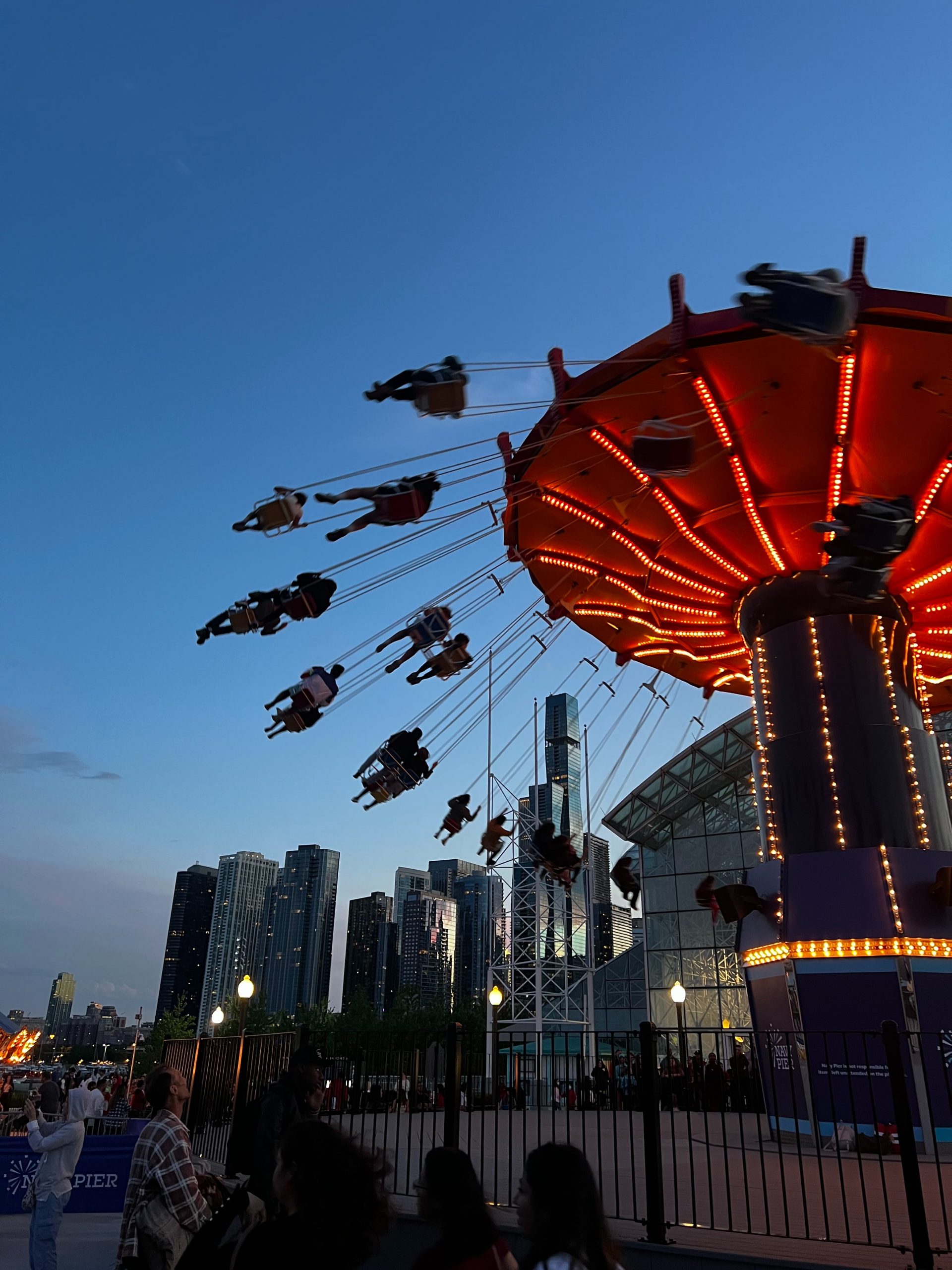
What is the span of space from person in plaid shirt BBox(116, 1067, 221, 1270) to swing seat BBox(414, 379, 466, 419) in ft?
30.4

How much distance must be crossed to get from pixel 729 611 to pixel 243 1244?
51.7 feet

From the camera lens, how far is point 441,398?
1239 centimetres

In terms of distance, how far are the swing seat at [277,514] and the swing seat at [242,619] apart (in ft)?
5.20

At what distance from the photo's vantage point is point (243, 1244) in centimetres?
304

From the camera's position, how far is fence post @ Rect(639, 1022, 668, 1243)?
23.0 feet

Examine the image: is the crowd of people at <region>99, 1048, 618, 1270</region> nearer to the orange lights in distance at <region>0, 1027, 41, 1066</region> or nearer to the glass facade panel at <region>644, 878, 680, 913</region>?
the orange lights in distance at <region>0, 1027, 41, 1066</region>

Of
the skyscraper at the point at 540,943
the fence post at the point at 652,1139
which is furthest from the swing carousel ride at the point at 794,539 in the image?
the skyscraper at the point at 540,943

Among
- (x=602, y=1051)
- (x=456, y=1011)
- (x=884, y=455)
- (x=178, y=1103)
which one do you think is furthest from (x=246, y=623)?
(x=456, y=1011)

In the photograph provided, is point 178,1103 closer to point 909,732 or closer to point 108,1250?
point 108,1250

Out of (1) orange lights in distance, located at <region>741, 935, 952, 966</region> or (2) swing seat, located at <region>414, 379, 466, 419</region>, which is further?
(1) orange lights in distance, located at <region>741, 935, 952, 966</region>

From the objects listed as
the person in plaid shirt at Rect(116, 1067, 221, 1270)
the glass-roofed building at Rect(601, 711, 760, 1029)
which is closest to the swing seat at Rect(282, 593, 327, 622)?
the person in plaid shirt at Rect(116, 1067, 221, 1270)

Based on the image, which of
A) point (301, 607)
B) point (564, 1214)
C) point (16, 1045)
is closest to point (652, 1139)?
point (564, 1214)

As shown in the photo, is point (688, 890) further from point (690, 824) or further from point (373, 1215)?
point (373, 1215)

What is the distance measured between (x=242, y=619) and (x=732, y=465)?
26.1ft
